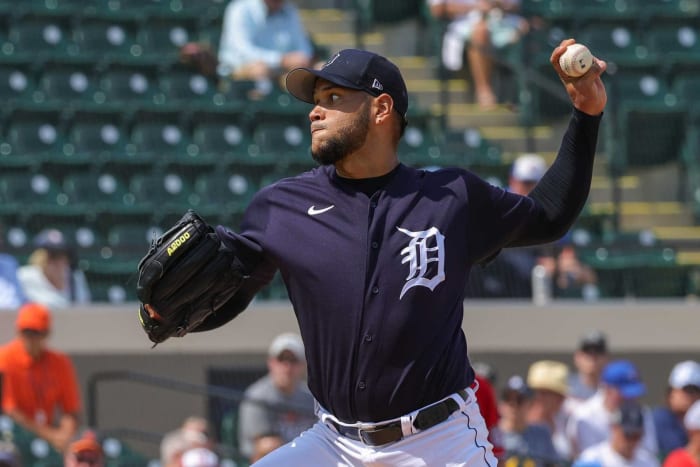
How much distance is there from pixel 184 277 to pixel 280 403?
14.3 feet

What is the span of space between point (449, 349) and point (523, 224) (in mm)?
446

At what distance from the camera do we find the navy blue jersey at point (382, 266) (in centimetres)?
461

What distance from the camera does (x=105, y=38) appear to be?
1232cm

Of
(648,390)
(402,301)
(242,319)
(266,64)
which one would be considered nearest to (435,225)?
(402,301)

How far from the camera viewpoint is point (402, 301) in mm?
4617

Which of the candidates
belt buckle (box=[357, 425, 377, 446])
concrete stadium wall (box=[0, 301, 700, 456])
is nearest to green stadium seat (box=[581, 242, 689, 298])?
concrete stadium wall (box=[0, 301, 700, 456])

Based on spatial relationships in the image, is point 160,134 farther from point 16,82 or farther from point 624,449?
point 624,449

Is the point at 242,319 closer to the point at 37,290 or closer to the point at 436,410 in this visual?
the point at 37,290

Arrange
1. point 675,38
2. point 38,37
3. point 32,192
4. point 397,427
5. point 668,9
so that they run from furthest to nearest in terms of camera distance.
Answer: point 668,9 < point 675,38 < point 38,37 < point 32,192 < point 397,427

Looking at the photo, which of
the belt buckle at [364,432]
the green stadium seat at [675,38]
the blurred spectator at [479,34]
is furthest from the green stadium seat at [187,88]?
the belt buckle at [364,432]

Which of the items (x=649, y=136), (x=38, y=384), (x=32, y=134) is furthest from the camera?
(x=649, y=136)

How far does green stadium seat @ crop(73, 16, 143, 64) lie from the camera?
40.2 feet

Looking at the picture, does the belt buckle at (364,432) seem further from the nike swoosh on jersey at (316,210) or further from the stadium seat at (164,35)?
the stadium seat at (164,35)

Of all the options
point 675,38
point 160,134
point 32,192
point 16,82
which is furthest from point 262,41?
point 675,38
